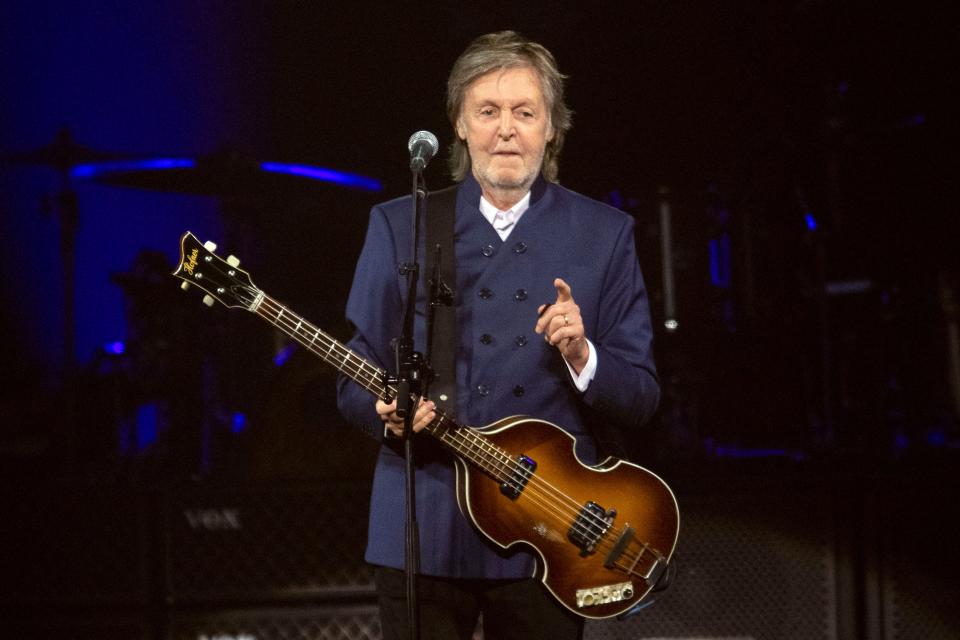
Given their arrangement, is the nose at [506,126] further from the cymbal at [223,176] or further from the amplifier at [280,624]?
the cymbal at [223,176]

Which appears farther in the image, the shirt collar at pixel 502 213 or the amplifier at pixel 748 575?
the amplifier at pixel 748 575

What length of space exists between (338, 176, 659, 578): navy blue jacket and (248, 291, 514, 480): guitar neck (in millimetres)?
63

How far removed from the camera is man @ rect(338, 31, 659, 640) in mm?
2207

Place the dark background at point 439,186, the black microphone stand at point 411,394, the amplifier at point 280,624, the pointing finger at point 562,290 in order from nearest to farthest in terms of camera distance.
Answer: the black microphone stand at point 411,394, the pointing finger at point 562,290, the amplifier at point 280,624, the dark background at point 439,186

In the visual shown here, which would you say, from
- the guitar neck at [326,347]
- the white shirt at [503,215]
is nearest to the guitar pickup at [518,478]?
the guitar neck at [326,347]

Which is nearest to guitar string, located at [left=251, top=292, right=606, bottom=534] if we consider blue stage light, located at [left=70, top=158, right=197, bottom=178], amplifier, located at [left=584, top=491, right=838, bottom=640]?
amplifier, located at [left=584, top=491, right=838, bottom=640]

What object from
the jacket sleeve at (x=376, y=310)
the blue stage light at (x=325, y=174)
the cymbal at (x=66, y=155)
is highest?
the cymbal at (x=66, y=155)

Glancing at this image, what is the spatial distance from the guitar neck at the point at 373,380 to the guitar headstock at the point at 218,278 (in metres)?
0.03

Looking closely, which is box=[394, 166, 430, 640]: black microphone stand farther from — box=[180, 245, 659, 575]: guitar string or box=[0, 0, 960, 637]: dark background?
box=[0, 0, 960, 637]: dark background

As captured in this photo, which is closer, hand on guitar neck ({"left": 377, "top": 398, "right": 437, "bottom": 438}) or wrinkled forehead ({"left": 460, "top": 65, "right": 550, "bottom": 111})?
hand on guitar neck ({"left": 377, "top": 398, "right": 437, "bottom": 438})

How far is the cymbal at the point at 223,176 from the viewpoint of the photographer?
4.59 m

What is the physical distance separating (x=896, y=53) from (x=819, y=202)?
3.09 feet

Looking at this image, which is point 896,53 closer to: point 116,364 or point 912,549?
point 912,549

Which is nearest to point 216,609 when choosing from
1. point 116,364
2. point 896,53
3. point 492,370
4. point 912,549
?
point 492,370
